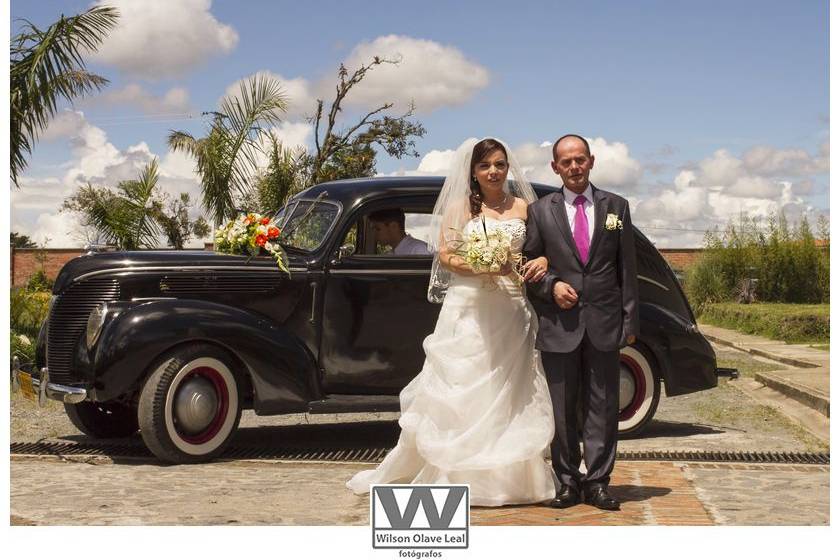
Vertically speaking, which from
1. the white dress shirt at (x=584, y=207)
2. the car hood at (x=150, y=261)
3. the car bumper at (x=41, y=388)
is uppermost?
the white dress shirt at (x=584, y=207)

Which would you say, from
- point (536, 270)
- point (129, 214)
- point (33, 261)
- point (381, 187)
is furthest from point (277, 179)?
point (33, 261)

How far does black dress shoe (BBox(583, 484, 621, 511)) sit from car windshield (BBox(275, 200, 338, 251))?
9.82ft

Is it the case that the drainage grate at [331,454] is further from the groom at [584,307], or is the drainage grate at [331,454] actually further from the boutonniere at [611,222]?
the boutonniere at [611,222]

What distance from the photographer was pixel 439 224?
5762 mm

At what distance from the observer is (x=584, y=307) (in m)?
5.08

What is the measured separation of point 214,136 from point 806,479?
10.4 metres

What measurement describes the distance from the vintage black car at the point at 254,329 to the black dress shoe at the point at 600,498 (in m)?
2.23

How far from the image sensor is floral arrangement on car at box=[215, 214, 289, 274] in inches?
286

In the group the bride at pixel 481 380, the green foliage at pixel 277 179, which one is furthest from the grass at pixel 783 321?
the bride at pixel 481 380

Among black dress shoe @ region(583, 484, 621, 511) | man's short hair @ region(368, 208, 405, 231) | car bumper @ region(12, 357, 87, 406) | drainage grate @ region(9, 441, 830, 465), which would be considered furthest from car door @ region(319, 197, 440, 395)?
black dress shoe @ region(583, 484, 621, 511)

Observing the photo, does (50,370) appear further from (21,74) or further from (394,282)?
(21,74)

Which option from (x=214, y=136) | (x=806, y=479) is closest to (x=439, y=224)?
(x=806, y=479)

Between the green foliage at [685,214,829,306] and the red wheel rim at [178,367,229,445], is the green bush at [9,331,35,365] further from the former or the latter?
the green foliage at [685,214,829,306]

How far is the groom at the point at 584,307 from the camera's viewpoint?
5.07 metres
